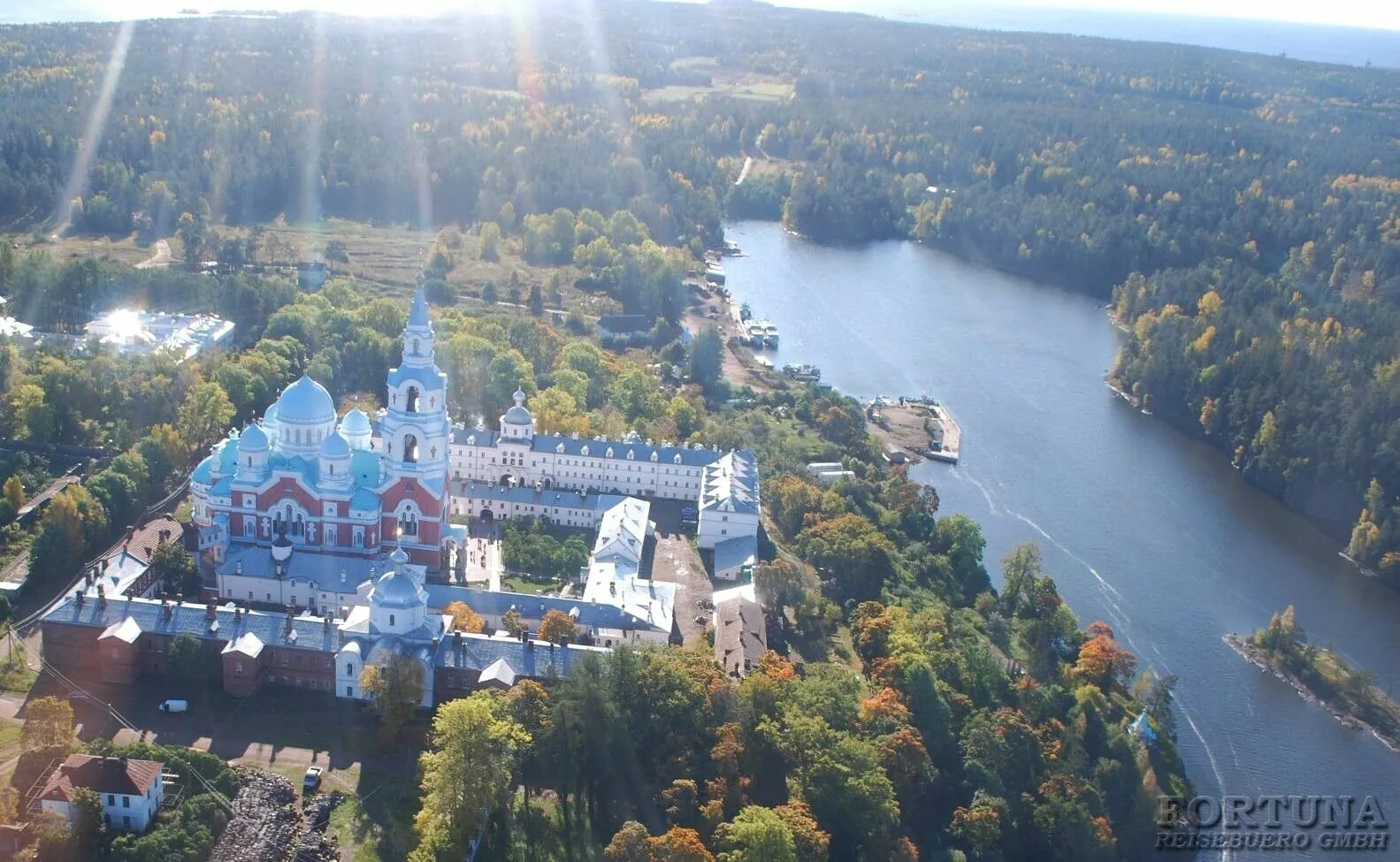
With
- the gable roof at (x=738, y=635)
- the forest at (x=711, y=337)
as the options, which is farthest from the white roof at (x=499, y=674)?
the gable roof at (x=738, y=635)

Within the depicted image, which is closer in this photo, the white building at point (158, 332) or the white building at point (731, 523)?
the white building at point (731, 523)

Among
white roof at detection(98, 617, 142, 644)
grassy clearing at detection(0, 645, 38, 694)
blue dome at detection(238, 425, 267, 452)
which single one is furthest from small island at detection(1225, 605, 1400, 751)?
grassy clearing at detection(0, 645, 38, 694)

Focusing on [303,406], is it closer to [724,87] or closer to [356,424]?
[356,424]

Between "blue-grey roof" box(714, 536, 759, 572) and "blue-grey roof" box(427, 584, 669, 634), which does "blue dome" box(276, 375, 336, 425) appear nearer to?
"blue-grey roof" box(427, 584, 669, 634)

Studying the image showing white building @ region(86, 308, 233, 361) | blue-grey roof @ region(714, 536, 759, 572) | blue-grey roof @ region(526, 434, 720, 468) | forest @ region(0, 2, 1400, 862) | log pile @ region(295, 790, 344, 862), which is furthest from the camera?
white building @ region(86, 308, 233, 361)

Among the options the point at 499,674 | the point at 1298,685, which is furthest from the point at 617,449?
the point at 1298,685

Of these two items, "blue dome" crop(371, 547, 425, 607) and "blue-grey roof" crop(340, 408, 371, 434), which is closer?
"blue dome" crop(371, 547, 425, 607)

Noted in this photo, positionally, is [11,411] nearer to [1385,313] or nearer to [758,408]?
[758,408]

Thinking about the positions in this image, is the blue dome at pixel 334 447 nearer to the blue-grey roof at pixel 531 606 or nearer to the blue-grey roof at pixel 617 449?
the blue-grey roof at pixel 531 606
